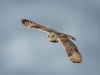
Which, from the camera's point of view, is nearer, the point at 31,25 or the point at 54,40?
the point at 54,40

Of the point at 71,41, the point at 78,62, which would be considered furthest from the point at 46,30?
the point at 78,62

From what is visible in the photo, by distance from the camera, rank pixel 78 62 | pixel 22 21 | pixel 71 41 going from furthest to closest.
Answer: pixel 22 21, pixel 71 41, pixel 78 62

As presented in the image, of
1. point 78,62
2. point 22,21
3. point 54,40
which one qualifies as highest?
point 22,21

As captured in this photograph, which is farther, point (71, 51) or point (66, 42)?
point (66, 42)

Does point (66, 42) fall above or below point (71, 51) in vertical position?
above

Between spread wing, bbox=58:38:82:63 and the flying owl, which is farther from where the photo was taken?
the flying owl

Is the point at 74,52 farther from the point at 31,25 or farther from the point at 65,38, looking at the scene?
the point at 31,25

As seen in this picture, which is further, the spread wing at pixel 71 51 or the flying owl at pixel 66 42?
the flying owl at pixel 66 42

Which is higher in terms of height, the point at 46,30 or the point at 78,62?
the point at 46,30
